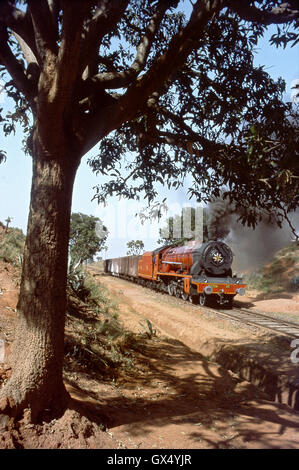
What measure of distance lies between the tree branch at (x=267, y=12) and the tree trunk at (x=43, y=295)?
3.41m

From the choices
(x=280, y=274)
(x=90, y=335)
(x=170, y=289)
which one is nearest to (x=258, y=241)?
(x=280, y=274)

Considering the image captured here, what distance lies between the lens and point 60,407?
421 cm

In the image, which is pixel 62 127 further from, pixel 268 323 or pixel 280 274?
pixel 280 274

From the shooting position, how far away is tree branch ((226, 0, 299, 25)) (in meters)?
5.02

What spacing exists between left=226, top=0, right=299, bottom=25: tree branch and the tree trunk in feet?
11.2

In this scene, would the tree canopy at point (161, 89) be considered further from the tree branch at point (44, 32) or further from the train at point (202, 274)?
the train at point (202, 274)

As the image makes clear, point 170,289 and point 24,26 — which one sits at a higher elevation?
point 24,26

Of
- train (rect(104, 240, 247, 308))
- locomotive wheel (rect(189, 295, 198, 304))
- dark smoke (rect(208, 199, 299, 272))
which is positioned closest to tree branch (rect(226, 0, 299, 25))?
train (rect(104, 240, 247, 308))

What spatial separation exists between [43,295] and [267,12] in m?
4.79

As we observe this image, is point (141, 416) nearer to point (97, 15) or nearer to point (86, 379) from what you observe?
point (86, 379)

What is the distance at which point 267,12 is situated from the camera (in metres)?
5.02

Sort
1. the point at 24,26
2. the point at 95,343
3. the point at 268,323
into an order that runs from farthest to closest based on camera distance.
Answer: the point at 268,323 → the point at 95,343 → the point at 24,26

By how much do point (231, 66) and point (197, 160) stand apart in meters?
2.02

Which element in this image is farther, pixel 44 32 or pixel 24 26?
pixel 24 26
